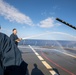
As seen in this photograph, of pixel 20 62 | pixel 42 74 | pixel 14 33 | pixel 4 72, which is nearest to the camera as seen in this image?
pixel 4 72

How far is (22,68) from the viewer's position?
210 cm

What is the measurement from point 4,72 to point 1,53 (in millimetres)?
192

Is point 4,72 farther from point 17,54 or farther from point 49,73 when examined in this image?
point 49,73

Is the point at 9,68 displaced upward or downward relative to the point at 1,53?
downward

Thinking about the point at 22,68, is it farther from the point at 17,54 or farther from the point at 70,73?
the point at 70,73

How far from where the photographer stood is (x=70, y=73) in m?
9.16

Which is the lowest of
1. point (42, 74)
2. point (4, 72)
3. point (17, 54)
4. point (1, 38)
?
point (42, 74)

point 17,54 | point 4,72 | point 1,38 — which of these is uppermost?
point 1,38

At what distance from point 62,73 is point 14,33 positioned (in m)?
4.37

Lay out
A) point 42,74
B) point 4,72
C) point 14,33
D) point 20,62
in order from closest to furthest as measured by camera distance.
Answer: point 4,72, point 20,62, point 42,74, point 14,33

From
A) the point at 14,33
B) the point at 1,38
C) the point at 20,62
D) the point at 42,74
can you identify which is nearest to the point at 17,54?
the point at 20,62

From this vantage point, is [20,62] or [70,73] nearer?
[20,62]

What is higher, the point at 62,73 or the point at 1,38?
the point at 1,38

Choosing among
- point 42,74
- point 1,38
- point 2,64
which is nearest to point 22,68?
point 2,64
